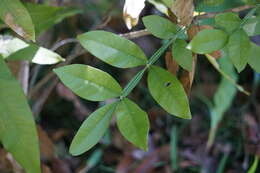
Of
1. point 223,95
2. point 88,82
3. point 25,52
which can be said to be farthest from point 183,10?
point 223,95

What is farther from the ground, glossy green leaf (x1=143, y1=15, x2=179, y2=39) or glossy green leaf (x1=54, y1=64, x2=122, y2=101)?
glossy green leaf (x1=143, y1=15, x2=179, y2=39)

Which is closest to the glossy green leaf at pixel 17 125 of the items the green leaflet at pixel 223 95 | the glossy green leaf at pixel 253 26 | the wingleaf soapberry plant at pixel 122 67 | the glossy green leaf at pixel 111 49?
the wingleaf soapberry plant at pixel 122 67

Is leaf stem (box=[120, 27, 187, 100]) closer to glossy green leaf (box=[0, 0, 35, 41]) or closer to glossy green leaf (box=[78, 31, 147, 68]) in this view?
glossy green leaf (box=[78, 31, 147, 68])

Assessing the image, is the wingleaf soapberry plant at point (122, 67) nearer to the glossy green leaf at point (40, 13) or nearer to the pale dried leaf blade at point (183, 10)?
the pale dried leaf blade at point (183, 10)

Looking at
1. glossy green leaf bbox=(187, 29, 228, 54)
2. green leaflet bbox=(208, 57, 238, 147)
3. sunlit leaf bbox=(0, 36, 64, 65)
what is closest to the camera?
glossy green leaf bbox=(187, 29, 228, 54)

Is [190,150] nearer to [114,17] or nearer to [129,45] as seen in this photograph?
[114,17]

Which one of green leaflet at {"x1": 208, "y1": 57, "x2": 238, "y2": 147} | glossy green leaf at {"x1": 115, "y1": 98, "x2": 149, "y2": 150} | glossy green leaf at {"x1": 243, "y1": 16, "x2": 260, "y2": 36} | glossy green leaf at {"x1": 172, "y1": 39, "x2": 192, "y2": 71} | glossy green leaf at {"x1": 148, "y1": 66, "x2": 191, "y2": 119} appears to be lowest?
green leaflet at {"x1": 208, "y1": 57, "x2": 238, "y2": 147}

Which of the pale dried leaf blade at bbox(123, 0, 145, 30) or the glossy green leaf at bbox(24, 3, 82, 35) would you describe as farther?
the glossy green leaf at bbox(24, 3, 82, 35)

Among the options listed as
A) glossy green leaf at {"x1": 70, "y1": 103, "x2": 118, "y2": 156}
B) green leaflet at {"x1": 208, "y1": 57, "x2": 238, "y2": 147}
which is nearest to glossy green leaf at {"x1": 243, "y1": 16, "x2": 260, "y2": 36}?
glossy green leaf at {"x1": 70, "y1": 103, "x2": 118, "y2": 156}
